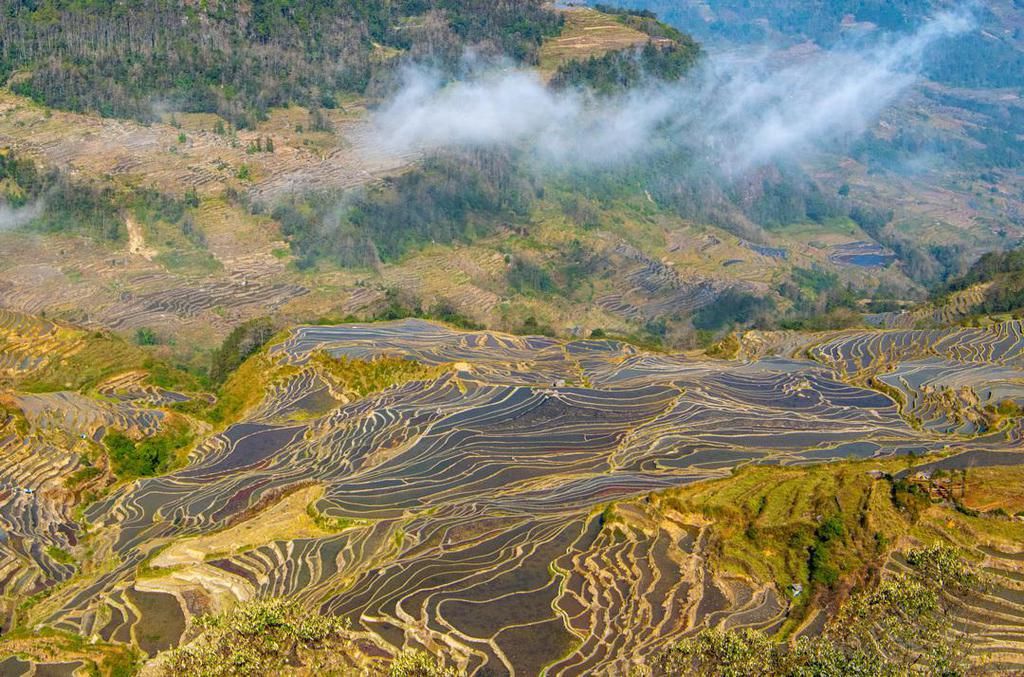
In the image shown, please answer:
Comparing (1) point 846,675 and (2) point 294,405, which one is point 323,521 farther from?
(1) point 846,675

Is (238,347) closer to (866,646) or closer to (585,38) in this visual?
(866,646)

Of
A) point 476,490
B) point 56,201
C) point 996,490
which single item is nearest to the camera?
Answer: point 996,490

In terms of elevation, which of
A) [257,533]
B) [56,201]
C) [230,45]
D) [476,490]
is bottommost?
[56,201]

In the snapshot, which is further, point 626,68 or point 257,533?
point 626,68

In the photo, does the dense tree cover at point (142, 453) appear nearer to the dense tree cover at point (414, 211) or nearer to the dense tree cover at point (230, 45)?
the dense tree cover at point (414, 211)

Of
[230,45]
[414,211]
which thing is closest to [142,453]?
[414,211]

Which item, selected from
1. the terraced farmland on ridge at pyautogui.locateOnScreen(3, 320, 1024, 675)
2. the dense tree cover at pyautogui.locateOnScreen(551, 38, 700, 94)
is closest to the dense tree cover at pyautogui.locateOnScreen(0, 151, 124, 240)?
the terraced farmland on ridge at pyautogui.locateOnScreen(3, 320, 1024, 675)

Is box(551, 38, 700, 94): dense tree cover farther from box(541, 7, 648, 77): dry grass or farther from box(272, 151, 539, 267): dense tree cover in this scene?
box(272, 151, 539, 267): dense tree cover

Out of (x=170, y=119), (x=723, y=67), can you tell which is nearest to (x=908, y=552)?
(x=170, y=119)
